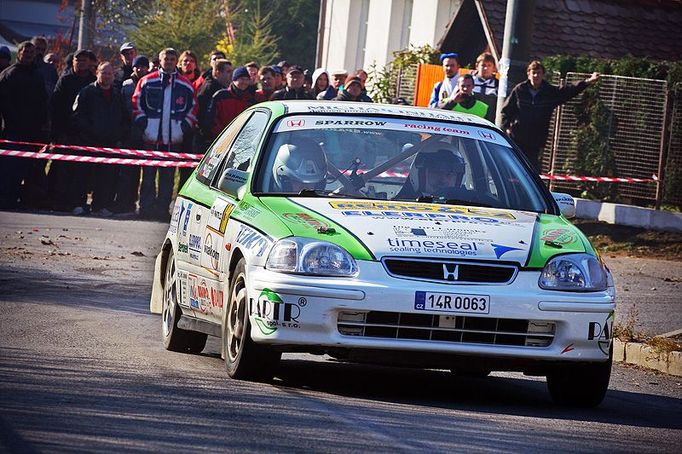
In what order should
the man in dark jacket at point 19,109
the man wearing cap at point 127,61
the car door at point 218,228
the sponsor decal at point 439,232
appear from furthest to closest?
the man wearing cap at point 127,61
the man in dark jacket at point 19,109
the car door at point 218,228
the sponsor decal at point 439,232

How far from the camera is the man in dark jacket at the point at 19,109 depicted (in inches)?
834

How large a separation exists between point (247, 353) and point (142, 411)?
127 centimetres

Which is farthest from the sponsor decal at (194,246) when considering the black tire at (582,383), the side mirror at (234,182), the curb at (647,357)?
the curb at (647,357)

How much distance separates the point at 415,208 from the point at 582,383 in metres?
1.37

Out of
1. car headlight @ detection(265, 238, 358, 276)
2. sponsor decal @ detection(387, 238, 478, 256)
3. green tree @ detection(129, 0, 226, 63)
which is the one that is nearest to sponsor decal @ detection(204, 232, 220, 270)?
car headlight @ detection(265, 238, 358, 276)

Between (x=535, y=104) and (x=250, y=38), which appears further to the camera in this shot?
(x=250, y=38)

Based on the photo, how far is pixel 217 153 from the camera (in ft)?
34.4

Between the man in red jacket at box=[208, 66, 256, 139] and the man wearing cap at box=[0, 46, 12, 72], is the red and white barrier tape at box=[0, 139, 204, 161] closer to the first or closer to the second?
the man in red jacket at box=[208, 66, 256, 139]

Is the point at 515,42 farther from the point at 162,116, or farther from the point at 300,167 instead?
the point at 300,167

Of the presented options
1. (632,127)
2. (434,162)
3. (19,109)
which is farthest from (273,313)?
(632,127)

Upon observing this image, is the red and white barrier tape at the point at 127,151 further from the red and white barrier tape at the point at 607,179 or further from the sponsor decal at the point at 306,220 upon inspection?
the sponsor decal at the point at 306,220

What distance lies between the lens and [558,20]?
2898cm

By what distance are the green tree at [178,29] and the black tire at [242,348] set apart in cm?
3409

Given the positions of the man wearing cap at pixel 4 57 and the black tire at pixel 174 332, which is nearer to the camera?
the black tire at pixel 174 332
